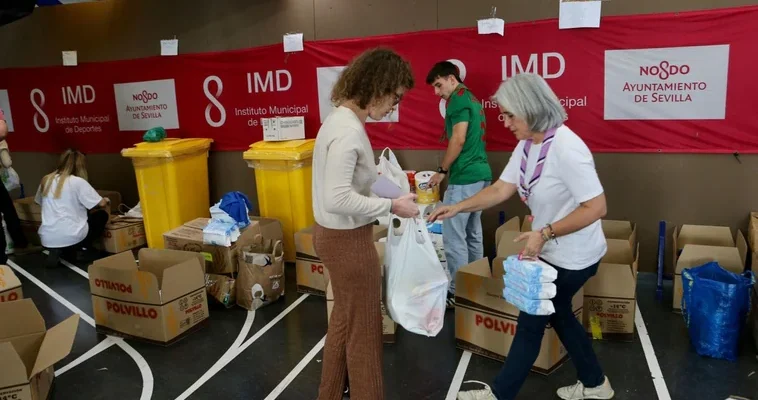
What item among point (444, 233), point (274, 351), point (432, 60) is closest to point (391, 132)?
point (432, 60)

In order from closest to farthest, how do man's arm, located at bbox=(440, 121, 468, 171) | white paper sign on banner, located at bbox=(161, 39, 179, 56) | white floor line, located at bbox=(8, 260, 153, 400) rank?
white floor line, located at bbox=(8, 260, 153, 400) < man's arm, located at bbox=(440, 121, 468, 171) < white paper sign on banner, located at bbox=(161, 39, 179, 56)

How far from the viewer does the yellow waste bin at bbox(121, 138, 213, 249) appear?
5.19m

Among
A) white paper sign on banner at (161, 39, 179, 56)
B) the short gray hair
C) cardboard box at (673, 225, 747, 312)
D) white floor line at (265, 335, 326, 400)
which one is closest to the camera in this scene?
the short gray hair

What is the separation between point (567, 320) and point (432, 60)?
2.77 meters

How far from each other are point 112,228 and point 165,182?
74 centimetres

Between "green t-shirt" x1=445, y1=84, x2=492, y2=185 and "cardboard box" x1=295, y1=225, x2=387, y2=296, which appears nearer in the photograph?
"green t-shirt" x1=445, y1=84, x2=492, y2=185

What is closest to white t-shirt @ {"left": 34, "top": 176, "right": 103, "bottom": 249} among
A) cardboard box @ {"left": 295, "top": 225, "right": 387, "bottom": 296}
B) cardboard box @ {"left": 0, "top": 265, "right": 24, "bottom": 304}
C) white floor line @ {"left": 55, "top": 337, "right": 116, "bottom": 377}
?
cardboard box @ {"left": 0, "top": 265, "right": 24, "bottom": 304}

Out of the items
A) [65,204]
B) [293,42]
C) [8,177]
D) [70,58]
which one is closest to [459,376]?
[293,42]

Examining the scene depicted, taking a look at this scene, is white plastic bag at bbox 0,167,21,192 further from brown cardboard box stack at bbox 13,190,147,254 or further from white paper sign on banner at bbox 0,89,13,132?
white paper sign on banner at bbox 0,89,13,132

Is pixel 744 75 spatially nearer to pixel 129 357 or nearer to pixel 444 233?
pixel 444 233

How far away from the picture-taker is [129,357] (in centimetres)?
341

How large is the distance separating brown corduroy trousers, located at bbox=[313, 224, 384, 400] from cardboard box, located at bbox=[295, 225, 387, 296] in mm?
1751

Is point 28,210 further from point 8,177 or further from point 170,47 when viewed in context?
point 170,47

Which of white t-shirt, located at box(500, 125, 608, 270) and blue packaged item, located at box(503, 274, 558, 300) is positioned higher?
white t-shirt, located at box(500, 125, 608, 270)
